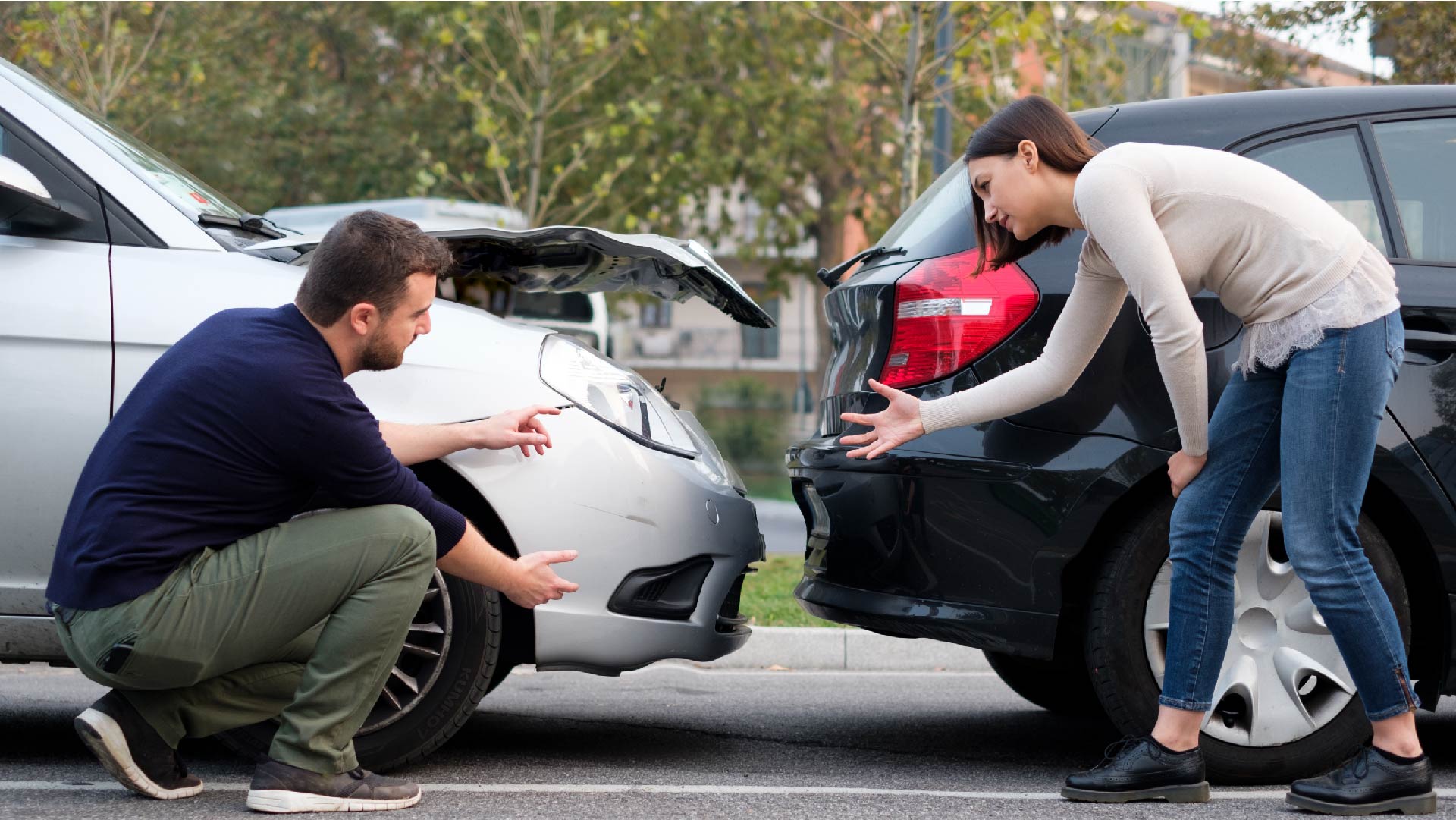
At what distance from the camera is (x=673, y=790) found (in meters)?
3.47

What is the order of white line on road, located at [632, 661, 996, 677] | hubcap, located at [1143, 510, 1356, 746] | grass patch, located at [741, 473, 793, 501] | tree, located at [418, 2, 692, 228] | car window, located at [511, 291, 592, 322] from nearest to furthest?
hubcap, located at [1143, 510, 1356, 746] → white line on road, located at [632, 661, 996, 677] → car window, located at [511, 291, 592, 322] → tree, located at [418, 2, 692, 228] → grass patch, located at [741, 473, 793, 501]

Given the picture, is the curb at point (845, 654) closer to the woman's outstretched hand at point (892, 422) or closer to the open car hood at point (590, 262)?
the open car hood at point (590, 262)

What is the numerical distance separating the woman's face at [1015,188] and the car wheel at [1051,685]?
1866 mm

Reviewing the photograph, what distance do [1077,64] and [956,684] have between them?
26.3ft

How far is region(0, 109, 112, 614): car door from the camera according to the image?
3398 mm

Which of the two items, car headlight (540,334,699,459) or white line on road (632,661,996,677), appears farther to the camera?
white line on road (632,661,996,677)

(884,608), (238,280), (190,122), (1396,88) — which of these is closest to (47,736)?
(238,280)

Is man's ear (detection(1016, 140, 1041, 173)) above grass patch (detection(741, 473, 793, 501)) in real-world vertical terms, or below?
above

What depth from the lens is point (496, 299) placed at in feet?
38.3

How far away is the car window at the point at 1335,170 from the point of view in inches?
141

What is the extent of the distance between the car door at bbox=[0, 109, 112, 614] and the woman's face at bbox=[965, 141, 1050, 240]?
1954 millimetres

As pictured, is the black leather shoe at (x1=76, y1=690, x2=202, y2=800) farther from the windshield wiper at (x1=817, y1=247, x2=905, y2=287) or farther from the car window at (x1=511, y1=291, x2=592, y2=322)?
the car window at (x1=511, y1=291, x2=592, y2=322)

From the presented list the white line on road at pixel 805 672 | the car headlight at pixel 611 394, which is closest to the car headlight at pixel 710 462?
the car headlight at pixel 611 394

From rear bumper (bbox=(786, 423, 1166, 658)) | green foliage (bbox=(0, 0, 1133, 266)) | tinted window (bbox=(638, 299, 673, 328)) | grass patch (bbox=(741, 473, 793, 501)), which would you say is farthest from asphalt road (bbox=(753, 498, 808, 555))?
tinted window (bbox=(638, 299, 673, 328))
